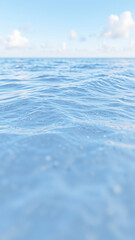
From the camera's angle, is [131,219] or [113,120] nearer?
[131,219]

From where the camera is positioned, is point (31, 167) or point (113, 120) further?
point (113, 120)

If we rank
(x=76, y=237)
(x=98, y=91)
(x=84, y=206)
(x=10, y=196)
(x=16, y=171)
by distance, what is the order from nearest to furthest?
(x=76, y=237) → (x=84, y=206) → (x=10, y=196) → (x=16, y=171) → (x=98, y=91)

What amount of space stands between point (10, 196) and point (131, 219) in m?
1.67

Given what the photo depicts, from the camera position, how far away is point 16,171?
2734 mm

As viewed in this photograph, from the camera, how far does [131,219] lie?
6.27 feet

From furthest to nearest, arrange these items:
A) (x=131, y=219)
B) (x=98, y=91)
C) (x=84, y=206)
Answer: (x=98, y=91) → (x=84, y=206) → (x=131, y=219)

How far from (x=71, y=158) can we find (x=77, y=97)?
5.24 metres

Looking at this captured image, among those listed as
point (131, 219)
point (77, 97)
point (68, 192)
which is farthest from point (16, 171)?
point (77, 97)

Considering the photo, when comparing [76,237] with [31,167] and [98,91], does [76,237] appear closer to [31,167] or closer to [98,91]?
[31,167]

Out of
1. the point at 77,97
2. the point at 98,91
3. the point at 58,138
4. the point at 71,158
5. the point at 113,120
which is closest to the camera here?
the point at 71,158

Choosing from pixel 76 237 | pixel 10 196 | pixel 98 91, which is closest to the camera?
pixel 76 237

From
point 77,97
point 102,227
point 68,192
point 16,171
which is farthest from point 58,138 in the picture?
point 77,97

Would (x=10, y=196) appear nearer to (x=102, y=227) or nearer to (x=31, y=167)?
(x=31, y=167)

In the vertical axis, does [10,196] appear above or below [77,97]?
below
